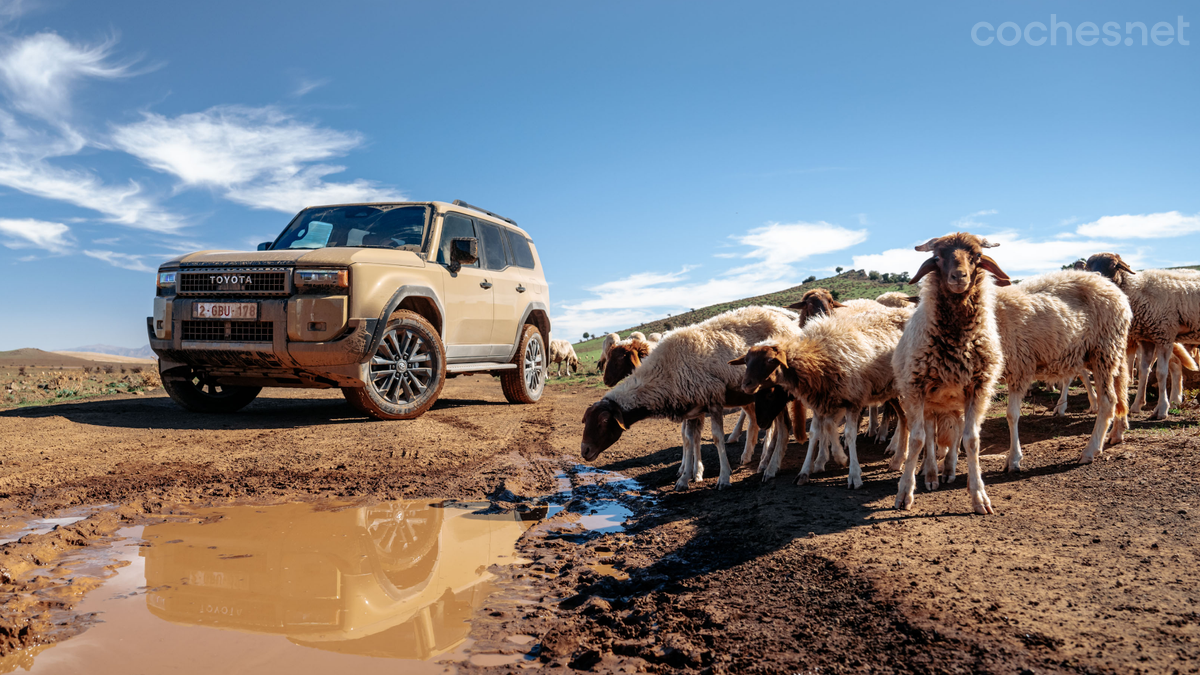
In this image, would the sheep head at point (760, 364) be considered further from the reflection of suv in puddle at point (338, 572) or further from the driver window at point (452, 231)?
the driver window at point (452, 231)

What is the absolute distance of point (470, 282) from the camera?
1126 cm

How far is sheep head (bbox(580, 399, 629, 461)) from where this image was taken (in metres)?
7.76

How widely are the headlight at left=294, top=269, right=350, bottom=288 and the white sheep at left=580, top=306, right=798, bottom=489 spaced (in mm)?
3712

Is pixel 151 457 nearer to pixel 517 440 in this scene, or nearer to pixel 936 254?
pixel 517 440

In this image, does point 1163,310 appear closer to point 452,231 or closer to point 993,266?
point 993,266

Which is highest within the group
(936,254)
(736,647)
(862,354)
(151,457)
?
(936,254)

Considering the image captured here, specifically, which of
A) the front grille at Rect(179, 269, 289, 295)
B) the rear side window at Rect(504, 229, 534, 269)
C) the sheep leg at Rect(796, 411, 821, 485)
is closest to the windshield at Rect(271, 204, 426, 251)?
the front grille at Rect(179, 269, 289, 295)

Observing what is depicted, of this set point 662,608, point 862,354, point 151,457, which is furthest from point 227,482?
point 862,354

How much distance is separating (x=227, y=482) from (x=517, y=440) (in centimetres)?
372

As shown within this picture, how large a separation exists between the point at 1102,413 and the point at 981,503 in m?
3.15

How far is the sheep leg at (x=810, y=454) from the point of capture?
6828 millimetres

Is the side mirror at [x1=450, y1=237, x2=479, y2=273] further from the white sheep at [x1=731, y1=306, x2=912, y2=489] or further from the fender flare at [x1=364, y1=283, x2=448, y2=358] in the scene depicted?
the white sheep at [x1=731, y1=306, x2=912, y2=489]

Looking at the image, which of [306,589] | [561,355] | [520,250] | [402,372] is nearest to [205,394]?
[402,372]

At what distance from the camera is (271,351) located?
28.7ft
